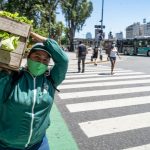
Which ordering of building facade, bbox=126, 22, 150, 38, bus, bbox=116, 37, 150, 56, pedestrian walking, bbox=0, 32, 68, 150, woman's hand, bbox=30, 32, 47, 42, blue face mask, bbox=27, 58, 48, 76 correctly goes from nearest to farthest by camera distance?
1. pedestrian walking, bbox=0, 32, 68, 150
2. blue face mask, bbox=27, 58, 48, 76
3. woman's hand, bbox=30, 32, 47, 42
4. bus, bbox=116, 37, 150, 56
5. building facade, bbox=126, 22, 150, 38

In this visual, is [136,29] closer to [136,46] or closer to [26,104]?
[136,46]

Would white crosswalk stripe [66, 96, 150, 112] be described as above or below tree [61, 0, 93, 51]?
below

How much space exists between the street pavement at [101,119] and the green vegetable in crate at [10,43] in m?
2.77

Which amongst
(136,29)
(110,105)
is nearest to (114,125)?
(110,105)

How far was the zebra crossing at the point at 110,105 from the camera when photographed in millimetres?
6188

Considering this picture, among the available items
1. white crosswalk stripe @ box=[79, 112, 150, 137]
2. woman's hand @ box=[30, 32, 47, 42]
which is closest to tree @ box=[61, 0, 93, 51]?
white crosswalk stripe @ box=[79, 112, 150, 137]

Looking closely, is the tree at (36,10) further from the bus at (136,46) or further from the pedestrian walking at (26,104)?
the pedestrian walking at (26,104)

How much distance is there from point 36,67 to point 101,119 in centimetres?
460

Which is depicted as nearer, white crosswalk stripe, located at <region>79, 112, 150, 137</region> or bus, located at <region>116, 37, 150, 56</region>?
white crosswalk stripe, located at <region>79, 112, 150, 137</region>

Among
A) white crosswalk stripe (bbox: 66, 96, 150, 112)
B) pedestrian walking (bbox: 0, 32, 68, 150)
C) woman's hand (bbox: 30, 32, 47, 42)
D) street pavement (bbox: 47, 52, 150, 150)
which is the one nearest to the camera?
pedestrian walking (bbox: 0, 32, 68, 150)

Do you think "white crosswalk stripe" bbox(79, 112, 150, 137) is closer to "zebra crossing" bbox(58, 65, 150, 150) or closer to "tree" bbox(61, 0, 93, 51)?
"zebra crossing" bbox(58, 65, 150, 150)

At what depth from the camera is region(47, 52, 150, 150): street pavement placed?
5773 mm

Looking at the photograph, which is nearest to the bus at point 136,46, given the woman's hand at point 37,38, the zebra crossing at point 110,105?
the zebra crossing at point 110,105

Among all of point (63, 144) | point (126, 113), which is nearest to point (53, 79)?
point (63, 144)
